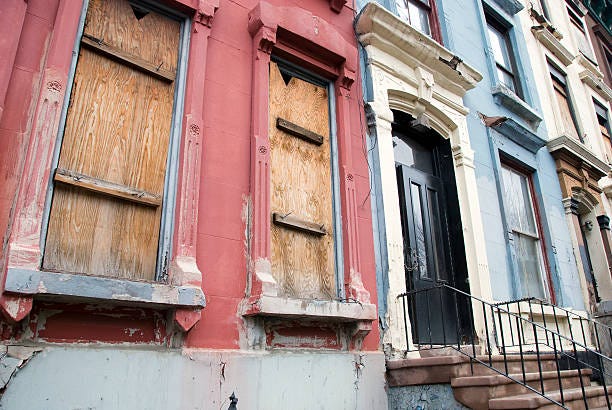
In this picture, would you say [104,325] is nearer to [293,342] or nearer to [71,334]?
[71,334]

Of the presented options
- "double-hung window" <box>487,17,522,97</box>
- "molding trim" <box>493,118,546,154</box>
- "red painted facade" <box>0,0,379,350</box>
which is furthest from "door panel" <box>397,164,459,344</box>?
"double-hung window" <box>487,17,522,97</box>

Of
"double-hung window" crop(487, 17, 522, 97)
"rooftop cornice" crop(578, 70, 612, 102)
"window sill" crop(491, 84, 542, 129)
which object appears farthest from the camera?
"rooftop cornice" crop(578, 70, 612, 102)

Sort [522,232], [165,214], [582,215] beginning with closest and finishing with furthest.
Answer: [165,214], [522,232], [582,215]

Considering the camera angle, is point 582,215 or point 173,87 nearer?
point 173,87

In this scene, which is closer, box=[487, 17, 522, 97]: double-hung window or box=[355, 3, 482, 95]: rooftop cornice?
box=[355, 3, 482, 95]: rooftop cornice

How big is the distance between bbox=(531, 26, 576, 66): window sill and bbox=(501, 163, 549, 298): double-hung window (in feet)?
13.2

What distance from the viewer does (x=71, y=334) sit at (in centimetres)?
290

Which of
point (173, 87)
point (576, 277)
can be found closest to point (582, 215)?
point (576, 277)

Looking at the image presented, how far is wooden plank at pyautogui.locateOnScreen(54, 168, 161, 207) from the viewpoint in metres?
3.20

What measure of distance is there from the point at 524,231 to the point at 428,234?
246cm

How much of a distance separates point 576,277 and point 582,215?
2.22m

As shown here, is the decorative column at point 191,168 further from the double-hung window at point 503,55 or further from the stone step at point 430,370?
the double-hung window at point 503,55

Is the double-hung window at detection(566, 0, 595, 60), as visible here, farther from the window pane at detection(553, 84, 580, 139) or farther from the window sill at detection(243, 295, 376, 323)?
the window sill at detection(243, 295, 376, 323)

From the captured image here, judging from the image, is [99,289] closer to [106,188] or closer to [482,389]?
→ [106,188]
